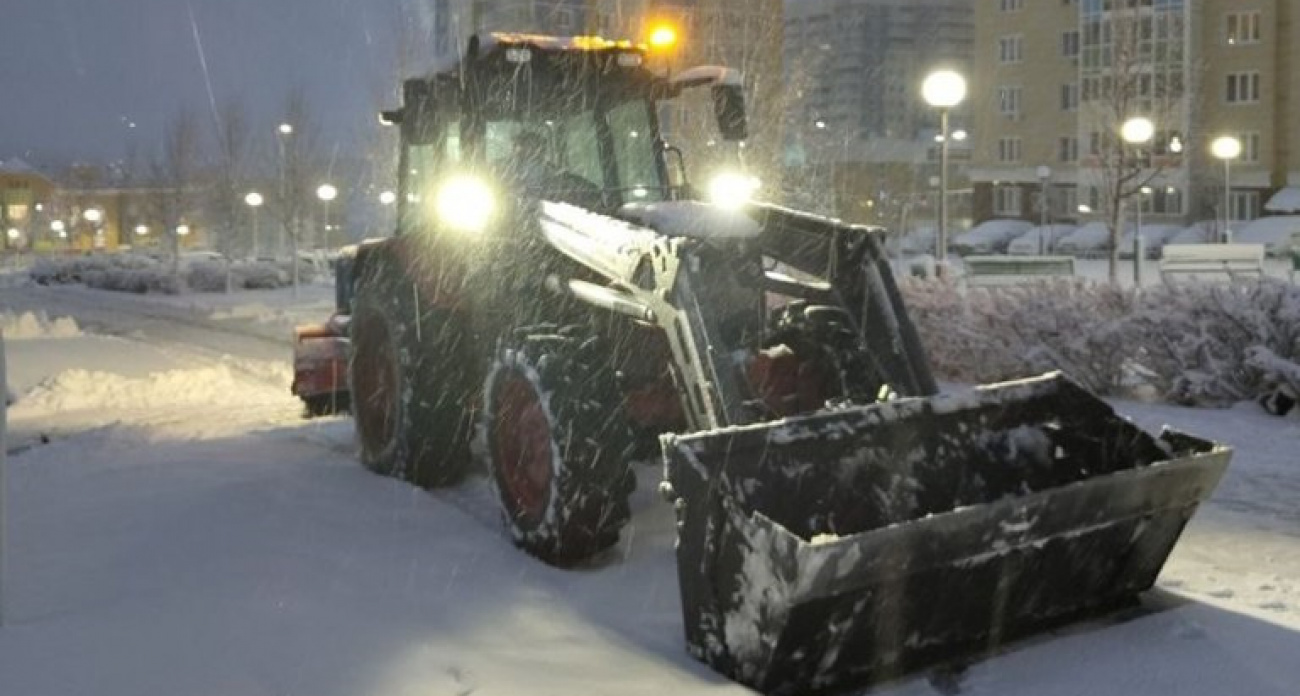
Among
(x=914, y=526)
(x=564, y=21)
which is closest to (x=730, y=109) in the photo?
(x=914, y=526)

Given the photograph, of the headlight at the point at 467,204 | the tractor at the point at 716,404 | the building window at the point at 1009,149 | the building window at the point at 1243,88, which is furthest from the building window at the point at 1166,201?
the headlight at the point at 467,204

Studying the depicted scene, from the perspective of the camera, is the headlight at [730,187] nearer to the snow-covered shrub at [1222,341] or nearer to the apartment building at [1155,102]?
the snow-covered shrub at [1222,341]

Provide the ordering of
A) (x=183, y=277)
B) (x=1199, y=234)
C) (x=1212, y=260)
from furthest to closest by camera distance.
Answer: (x=1199, y=234), (x=183, y=277), (x=1212, y=260)

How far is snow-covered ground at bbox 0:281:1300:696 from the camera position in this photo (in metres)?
5.67

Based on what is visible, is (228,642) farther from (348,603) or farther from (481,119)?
(481,119)

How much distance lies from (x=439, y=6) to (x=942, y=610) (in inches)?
1363

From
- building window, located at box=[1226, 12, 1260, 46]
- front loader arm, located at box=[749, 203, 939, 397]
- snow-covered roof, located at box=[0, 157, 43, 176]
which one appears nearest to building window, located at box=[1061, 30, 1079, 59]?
building window, located at box=[1226, 12, 1260, 46]

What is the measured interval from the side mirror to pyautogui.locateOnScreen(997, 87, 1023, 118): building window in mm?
61647

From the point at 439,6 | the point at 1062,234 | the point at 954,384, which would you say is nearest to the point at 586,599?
the point at 954,384

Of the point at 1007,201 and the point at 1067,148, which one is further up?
the point at 1067,148

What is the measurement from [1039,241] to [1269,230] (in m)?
8.42

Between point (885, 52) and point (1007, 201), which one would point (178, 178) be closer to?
point (1007, 201)

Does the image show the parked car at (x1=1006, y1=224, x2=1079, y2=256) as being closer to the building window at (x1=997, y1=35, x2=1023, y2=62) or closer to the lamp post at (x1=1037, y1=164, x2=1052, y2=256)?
the lamp post at (x1=1037, y1=164, x2=1052, y2=256)

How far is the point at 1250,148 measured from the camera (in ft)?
193
